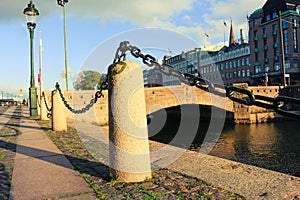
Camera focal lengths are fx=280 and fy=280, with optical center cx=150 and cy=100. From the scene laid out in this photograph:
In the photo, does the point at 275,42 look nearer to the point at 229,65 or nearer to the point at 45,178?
the point at 229,65

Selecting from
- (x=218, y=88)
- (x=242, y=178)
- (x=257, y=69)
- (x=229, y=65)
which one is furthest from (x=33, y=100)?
(x=229, y=65)

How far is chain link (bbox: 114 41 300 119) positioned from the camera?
203 cm

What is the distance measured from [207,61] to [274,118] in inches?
1987

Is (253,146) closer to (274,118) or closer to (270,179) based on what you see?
(270,179)

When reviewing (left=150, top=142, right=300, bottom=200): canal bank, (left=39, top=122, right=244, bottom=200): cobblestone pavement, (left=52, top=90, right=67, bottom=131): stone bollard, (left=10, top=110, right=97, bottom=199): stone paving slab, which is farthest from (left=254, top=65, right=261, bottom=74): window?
(left=39, top=122, right=244, bottom=200): cobblestone pavement

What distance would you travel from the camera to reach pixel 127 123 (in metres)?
3.27

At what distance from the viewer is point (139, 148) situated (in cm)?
334

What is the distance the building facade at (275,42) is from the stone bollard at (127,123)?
152 ft

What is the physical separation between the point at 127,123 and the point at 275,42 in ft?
182

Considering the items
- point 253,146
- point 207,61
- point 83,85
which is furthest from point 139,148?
point 207,61

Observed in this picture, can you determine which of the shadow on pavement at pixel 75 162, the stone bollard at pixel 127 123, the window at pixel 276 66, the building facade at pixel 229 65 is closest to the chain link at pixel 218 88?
the stone bollard at pixel 127 123

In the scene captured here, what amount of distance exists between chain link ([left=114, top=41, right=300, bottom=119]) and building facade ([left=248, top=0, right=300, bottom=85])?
46119 mm

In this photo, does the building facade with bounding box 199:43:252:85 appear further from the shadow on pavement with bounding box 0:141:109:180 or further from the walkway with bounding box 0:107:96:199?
the walkway with bounding box 0:107:96:199

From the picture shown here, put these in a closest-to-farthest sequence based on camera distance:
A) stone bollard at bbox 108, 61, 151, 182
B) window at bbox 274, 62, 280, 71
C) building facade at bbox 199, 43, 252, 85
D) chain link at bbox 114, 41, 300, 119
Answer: chain link at bbox 114, 41, 300, 119, stone bollard at bbox 108, 61, 151, 182, window at bbox 274, 62, 280, 71, building facade at bbox 199, 43, 252, 85
